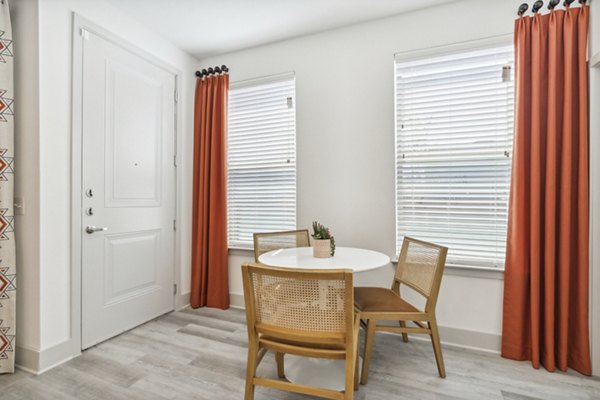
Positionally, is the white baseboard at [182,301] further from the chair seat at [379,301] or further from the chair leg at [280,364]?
the chair seat at [379,301]

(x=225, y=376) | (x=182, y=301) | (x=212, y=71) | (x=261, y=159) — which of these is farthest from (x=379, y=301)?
(x=212, y=71)

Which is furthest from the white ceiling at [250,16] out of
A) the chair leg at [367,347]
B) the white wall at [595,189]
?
the chair leg at [367,347]

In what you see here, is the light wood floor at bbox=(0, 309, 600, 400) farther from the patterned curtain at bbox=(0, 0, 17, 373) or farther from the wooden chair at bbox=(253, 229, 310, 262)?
the wooden chair at bbox=(253, 229, 310, 262)

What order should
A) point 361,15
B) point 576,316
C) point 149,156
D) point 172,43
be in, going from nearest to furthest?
point 576,316 < point 361,15 < point 149,156 < point 172,43

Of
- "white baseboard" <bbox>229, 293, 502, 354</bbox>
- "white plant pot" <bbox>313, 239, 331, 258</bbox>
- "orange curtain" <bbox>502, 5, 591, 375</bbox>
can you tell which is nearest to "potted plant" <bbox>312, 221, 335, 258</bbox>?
"white plant pot" <bbox>313, 239, 331, 258</bbox>

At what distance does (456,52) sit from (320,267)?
1.96 metres

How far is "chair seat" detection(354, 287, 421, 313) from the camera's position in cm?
192

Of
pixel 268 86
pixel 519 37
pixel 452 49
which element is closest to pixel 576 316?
pixel 519 37

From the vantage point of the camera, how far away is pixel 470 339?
2332 millimetres

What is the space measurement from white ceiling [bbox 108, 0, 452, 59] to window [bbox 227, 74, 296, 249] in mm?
427

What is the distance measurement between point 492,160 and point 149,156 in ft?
9.50

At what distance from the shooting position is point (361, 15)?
101 inches

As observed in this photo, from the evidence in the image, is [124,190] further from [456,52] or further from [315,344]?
[456,52]

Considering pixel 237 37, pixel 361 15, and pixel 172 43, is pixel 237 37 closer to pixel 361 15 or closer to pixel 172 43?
pixel 172 43
